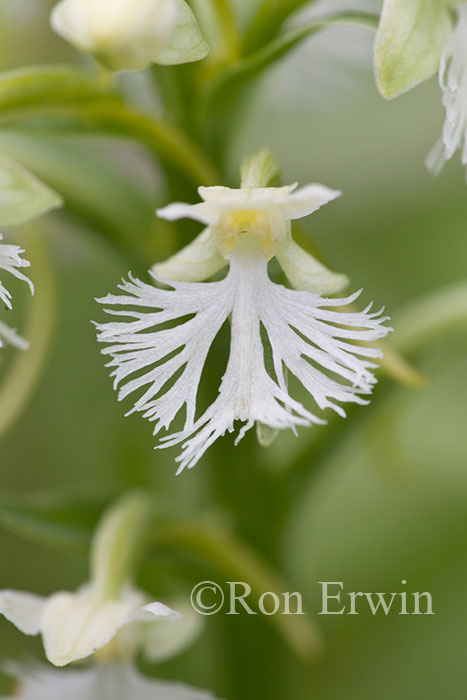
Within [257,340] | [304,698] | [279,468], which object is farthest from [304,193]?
[304,698]

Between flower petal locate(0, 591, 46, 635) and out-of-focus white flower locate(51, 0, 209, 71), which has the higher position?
out-of-focus white flower locate(51, 0, 209, 71)

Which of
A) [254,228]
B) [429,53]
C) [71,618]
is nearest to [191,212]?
[254,228]

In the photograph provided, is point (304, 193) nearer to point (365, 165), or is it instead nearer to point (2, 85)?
point (2, 85)

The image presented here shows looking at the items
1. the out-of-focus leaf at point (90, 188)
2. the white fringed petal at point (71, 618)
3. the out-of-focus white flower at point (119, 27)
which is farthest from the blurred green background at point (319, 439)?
the out-of-focus white flower at point (119, 27)

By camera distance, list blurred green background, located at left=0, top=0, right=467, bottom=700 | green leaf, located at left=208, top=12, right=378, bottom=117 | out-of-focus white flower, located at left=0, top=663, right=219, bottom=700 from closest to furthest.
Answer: green leaf, located at left=208, top=12, right=378, bottom=117
out-of-focus white flower, located at left=0, top=663, right=219, bottom=700
blurred green background, located at left=0, top=0, right=467, bottom=700

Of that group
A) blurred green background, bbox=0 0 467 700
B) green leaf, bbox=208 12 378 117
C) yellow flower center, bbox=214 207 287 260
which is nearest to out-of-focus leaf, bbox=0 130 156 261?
blurred green background, bbox=0 0 467 700

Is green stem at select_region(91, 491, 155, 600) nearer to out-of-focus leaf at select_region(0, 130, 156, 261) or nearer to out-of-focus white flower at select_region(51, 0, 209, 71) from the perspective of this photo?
out-of-focus leaf at select_region(0, 130, 156, 261)

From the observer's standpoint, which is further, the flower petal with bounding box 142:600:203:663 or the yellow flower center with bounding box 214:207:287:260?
the flower petal with bounding box 142:600:203:663
